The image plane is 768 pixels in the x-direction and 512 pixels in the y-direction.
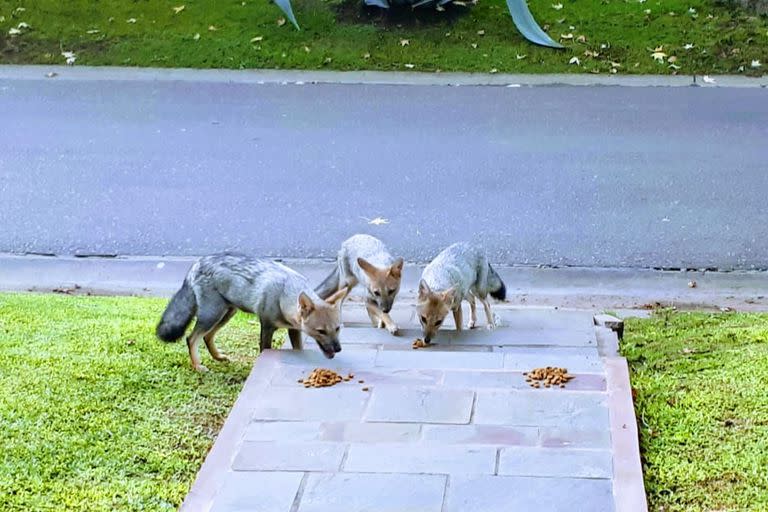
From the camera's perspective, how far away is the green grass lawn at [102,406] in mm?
4102

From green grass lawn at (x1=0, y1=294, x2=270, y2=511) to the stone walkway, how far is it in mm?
237

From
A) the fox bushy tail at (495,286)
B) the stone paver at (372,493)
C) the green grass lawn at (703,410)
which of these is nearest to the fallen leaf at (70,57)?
the fox bushy tail at (495,286)

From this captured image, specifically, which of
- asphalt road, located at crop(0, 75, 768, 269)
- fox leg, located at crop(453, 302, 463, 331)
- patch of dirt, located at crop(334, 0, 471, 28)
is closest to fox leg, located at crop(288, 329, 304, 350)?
fox leg, located at crop(453, 302, 463, 331)

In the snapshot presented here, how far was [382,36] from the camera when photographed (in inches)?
507

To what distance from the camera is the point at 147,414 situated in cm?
475

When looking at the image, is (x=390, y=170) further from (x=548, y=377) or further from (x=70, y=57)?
(x=70, y=57)

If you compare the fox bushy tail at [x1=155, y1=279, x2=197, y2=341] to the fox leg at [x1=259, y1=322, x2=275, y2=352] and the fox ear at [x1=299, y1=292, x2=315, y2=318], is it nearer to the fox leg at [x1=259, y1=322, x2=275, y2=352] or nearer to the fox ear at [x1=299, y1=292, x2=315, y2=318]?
the fox leg at [x1=259, y1=322, x2=275, y2=352]

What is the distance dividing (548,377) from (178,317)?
73.5 inches

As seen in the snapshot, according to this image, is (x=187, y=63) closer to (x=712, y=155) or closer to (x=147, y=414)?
(x=712, y=155)

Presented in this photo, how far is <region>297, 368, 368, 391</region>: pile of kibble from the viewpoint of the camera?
4.83 metres

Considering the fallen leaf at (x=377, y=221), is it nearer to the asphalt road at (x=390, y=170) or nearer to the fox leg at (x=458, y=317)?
the asphalt road at (x=390, y=170)

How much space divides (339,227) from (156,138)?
2.91 metres

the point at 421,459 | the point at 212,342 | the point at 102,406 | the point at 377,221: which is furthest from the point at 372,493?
the point at 377,221

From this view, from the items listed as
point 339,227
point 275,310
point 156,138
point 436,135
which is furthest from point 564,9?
point 275,310
